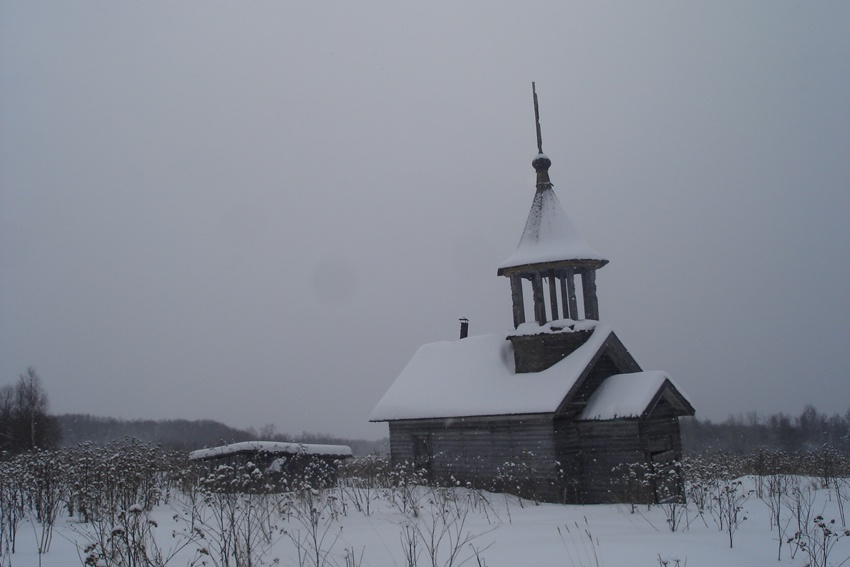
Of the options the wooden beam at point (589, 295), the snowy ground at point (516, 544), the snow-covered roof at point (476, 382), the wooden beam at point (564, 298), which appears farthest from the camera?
the wooden beam at point (589, 295)

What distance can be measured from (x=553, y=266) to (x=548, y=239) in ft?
3.96

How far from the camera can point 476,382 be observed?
20.5 metres

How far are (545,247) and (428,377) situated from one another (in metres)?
6.47

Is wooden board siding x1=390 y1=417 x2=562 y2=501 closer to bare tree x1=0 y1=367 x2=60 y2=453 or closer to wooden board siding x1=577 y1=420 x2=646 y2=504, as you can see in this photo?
wooden board siding x1=577 y1=420 x2=646 y2=504

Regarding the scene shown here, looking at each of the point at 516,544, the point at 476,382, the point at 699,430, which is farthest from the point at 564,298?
the point at 699,430

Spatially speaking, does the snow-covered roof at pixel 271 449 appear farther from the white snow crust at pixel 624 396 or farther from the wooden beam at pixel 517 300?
the white snow crust at pixel 624 396

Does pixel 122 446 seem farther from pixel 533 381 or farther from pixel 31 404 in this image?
pixel 31 404

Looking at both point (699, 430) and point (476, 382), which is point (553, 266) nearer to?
point (476, 382)

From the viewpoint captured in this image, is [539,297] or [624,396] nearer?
[624,396]

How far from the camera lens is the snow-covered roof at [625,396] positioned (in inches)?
658

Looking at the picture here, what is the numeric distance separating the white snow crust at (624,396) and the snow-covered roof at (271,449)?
27.0 feet

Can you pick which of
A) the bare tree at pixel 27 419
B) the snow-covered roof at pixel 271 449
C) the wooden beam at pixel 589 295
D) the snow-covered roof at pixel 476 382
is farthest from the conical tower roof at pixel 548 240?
the bare tree at pixel 27 419

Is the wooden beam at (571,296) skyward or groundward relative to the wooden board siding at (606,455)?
skyward

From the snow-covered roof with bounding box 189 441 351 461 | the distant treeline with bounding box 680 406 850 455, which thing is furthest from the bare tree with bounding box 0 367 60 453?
the distant treeline with bounding box 680 406 850 455
